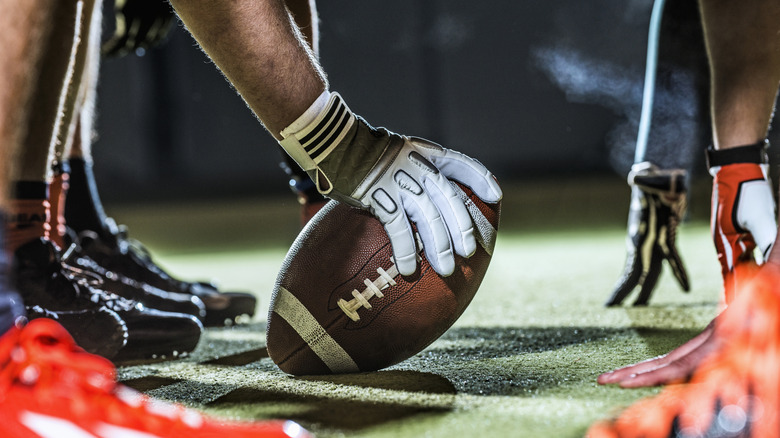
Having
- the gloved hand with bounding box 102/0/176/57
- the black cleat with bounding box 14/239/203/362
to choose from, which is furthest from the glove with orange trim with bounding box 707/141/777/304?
the gloved hand with bounding box 102/0/176/57

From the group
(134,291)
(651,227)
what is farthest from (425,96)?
(134,291)

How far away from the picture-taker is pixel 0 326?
2.01 feet

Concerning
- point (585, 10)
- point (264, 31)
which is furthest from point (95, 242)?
point (585, 10)

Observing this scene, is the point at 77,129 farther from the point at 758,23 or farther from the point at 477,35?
the point at 477,35

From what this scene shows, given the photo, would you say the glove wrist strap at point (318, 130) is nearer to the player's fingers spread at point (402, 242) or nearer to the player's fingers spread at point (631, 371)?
the player's fingers spread at point (402, 242)

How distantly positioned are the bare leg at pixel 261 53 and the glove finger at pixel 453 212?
0.20 metres

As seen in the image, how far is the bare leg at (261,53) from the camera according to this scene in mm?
882

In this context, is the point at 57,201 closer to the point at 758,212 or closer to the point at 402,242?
the point at 402,242

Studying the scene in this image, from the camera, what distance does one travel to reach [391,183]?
931 millimetres

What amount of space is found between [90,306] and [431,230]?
63 cm

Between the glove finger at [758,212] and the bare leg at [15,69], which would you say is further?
the glove finger at [758,212]

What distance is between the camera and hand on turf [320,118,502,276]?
36.4 inches

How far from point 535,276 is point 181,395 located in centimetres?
165

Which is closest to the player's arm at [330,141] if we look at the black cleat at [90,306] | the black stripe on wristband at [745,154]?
the black cleat at [90,306]
